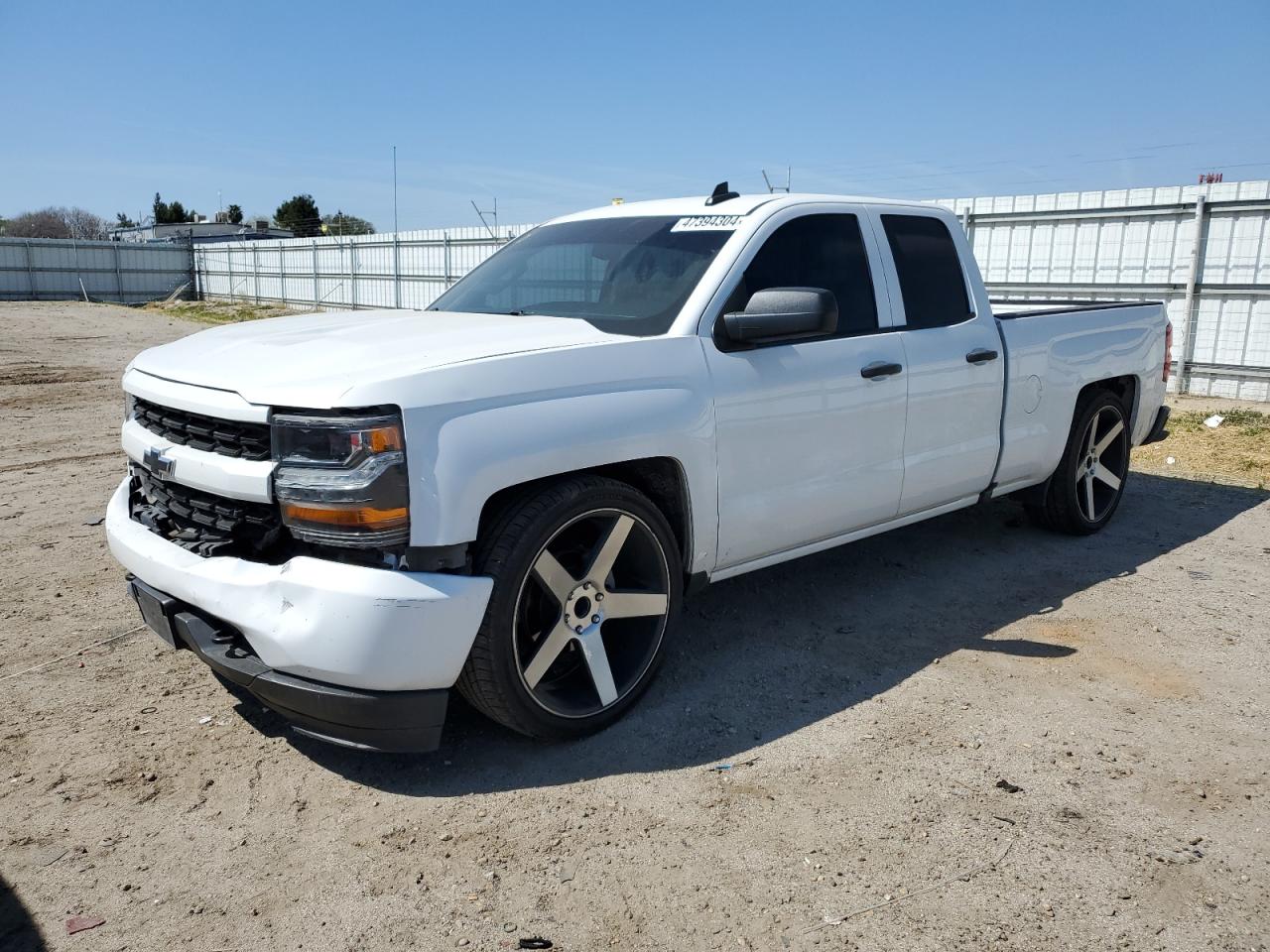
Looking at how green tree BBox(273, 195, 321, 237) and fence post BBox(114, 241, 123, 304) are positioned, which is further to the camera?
green tree BBox(273, 195, 321, 237)

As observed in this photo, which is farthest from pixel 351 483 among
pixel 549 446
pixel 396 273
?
pixel 396 273

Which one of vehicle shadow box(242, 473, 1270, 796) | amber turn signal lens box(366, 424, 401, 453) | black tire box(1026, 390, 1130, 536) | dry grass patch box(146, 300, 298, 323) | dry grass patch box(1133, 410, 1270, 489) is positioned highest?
amber turn signal lens box(366, 424, 401, 453)

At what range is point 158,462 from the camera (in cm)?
343

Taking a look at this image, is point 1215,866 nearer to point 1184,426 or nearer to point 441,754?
point 441,754

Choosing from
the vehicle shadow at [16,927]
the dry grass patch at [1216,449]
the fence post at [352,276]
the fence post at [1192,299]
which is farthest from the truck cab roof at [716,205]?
the fence post at [352,276]

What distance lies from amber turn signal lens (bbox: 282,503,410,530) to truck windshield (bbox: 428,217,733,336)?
1262 mm

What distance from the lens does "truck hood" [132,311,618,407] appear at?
3.05 metres

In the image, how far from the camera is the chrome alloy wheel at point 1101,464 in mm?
6195

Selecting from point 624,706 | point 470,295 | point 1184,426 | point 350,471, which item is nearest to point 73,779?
point 350,471

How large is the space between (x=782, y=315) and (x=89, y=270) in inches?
1832

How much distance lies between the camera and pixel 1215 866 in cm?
288

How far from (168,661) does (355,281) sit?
2820cm

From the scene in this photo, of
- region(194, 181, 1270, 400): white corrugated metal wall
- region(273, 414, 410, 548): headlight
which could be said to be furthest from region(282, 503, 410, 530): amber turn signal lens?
region(194, 181, 1270, 400): white corrugated metal wall

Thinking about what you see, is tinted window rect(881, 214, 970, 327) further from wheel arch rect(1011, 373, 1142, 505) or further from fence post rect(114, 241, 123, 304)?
fence post rect(114, 241, 123, 304)
